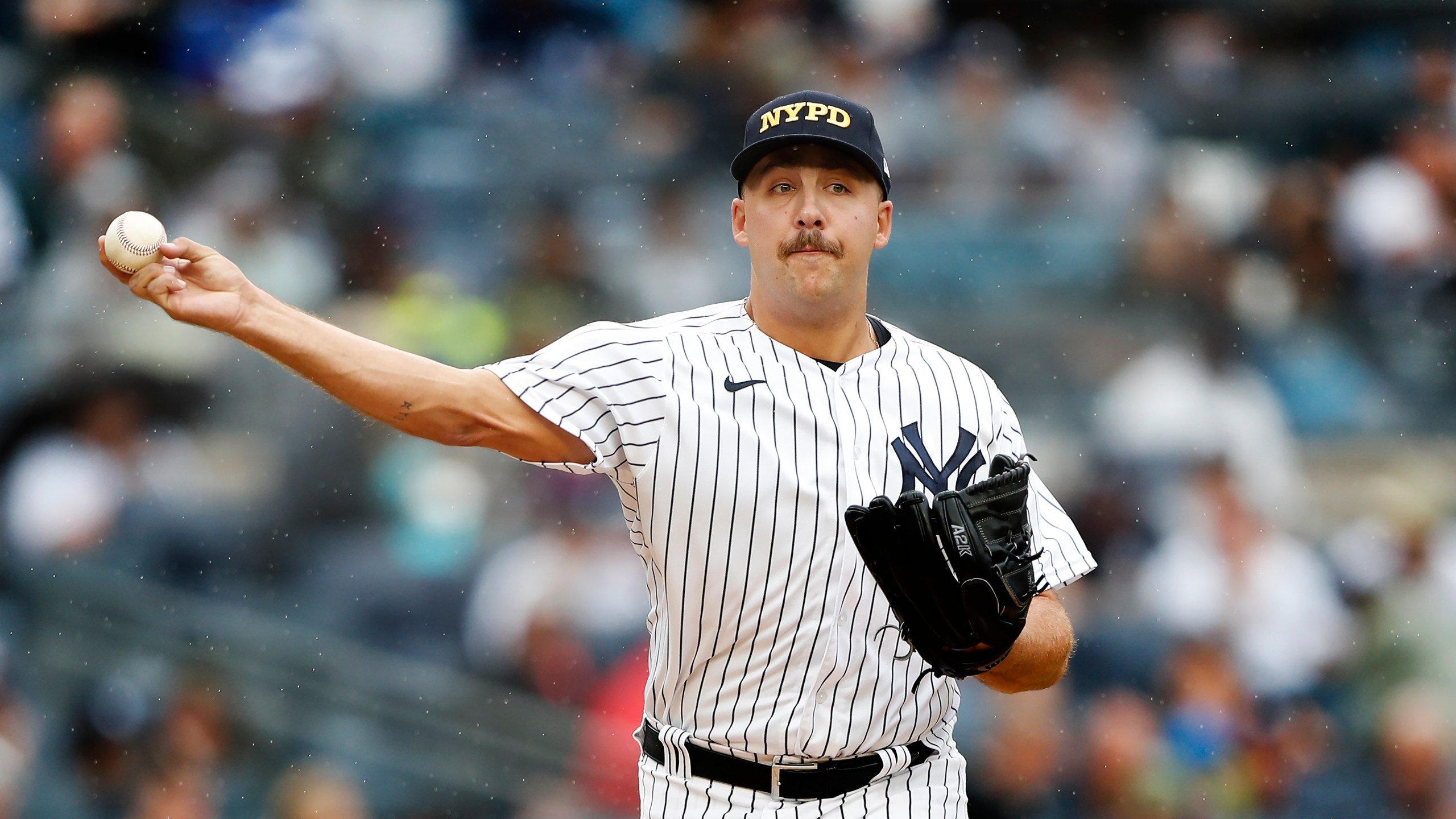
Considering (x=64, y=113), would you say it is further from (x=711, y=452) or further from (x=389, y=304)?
(x=711, y=452)

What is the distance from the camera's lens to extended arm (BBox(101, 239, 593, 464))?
1.86 m

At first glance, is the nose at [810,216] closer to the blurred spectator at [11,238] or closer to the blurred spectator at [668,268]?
the blurred spectator at [668,268]

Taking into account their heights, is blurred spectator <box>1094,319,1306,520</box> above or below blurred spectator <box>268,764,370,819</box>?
above

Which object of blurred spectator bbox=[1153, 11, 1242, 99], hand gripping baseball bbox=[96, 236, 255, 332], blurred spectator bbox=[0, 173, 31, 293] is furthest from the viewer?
blurred spectator bbox=[1153, 11, 1242, 99]

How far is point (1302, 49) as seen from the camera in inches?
263

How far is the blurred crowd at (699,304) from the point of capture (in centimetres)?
485

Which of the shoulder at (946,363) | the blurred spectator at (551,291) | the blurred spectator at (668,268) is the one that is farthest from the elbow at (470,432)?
the blurred spectator at (668,268)

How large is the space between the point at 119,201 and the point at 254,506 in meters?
1.45

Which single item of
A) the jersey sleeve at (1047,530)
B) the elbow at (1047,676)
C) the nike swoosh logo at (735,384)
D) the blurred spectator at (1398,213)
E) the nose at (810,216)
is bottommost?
the elbow at (1047,676)

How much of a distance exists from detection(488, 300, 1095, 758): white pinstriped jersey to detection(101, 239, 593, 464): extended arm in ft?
0.29

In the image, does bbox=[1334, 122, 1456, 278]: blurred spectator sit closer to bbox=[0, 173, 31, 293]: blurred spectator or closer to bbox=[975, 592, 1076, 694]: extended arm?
bbox=[975, 592, 1076, 694]: extended arm

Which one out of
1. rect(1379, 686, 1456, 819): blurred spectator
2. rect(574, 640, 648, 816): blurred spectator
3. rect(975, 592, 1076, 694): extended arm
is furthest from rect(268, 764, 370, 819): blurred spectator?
rect(1379, 686, 1456, 819): blurred spectator

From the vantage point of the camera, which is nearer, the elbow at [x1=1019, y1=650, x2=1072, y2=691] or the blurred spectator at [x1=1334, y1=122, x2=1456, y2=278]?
the elbow at [x1=1019, y1=650, x2=1072, y2=691]

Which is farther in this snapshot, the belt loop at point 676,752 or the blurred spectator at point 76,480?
the blurred spectator at point 76,480
